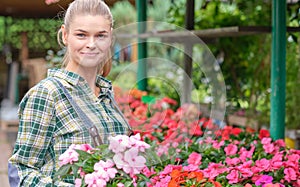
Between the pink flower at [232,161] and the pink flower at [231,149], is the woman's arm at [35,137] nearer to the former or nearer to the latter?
the pink flower at [232,161]

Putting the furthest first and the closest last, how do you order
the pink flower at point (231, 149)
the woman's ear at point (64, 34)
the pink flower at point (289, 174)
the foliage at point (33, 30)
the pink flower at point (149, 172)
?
the foliage at point (33, 30), the pink flower at point (231, 149), the pink flower at point (289, 174), the pink flower at point (149, 172), the woman's ear at point (64, 34)

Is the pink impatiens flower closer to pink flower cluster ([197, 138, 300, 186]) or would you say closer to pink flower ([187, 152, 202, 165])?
pink flower cluster ([197, 138, 300, 186])

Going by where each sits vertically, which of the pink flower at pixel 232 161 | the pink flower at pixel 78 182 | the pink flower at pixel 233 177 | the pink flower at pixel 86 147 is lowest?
the pink flower at pixel 232 161

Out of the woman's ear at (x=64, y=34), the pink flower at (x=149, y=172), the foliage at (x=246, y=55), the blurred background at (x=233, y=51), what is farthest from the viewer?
the foliage at (x=246, y=55)

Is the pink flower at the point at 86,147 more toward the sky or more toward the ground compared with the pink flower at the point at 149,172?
more toward the sky

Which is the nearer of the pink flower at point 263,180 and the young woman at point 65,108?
the young woman at point 65,108

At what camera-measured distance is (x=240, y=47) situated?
5.29 metres

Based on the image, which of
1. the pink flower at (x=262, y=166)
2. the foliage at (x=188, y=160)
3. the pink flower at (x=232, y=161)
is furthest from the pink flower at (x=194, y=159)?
the pink flower at (x=262, y=166)

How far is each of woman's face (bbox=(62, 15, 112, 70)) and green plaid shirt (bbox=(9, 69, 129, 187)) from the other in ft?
0.24

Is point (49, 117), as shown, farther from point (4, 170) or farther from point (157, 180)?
point (4, 170)

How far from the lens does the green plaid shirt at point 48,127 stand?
1.60 m

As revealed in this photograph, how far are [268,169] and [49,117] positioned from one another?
96 cm

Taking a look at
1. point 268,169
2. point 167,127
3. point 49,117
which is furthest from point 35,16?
point 49,117

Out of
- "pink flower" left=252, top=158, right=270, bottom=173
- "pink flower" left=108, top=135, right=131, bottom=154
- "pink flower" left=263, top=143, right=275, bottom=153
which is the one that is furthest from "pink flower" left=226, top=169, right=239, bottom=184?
"pink flower" left=263, top=143, right=275, bottom=153
